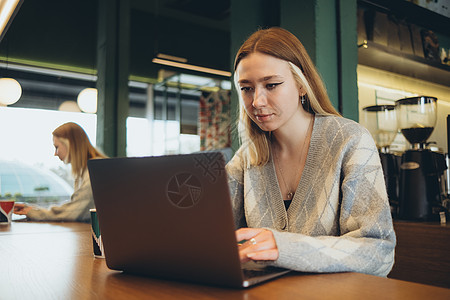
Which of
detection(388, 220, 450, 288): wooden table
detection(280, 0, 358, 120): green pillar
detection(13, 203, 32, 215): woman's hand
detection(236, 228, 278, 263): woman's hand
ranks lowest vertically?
detection(388, 220, 450, 288): wooden table

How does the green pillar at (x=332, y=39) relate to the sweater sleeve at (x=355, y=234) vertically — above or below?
above

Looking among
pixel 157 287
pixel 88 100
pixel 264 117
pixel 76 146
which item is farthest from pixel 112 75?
pixel 157 287

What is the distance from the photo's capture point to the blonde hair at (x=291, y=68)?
1235 mm

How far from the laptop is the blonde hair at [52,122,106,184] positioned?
237cm

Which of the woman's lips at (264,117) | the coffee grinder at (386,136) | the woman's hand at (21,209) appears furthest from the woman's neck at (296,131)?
the woman's hand at (21,209)

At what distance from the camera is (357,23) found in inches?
94.1

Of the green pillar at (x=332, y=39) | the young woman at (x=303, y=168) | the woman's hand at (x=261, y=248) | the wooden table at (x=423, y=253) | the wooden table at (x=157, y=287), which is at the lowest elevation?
the wooden table at (x=423, y=253)

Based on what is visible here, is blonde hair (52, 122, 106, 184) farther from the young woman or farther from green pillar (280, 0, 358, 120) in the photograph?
the young woman

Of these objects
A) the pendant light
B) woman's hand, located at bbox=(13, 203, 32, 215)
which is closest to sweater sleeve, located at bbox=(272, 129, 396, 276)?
woman's hand, located at bbox=(13, 203, 32, 215)

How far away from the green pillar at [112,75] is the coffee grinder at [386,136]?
2952 millimetres

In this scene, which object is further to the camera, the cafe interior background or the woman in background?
the woman in background

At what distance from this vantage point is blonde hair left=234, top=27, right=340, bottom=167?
124 centimetres

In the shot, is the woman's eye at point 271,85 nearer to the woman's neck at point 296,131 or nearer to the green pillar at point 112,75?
the woman's neck at point 296,131

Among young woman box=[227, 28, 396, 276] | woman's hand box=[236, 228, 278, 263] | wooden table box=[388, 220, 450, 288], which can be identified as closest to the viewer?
woman's hand box=[236, 228, 278, 263]
